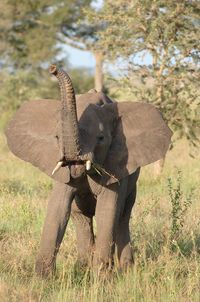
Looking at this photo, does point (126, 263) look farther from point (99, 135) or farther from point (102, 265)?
point (99, 135)

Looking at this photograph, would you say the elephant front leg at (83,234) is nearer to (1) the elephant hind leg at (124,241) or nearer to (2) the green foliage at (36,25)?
(1) the elephant hind leg at (124,241)

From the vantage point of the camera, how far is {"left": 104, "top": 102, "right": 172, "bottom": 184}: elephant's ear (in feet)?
17.7

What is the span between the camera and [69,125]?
4.59 meters

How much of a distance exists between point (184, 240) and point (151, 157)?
146 cm

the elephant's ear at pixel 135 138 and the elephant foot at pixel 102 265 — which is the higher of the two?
the elephant's ear at pixel 135 138

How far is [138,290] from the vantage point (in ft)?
16.0

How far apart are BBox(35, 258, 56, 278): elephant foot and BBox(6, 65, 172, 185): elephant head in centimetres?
60

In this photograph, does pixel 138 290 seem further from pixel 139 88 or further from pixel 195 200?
pixel 139 88

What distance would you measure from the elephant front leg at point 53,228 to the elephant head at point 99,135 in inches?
6.6

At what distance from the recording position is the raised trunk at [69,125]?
4.53m

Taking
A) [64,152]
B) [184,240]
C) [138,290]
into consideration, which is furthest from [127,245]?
[64,152]

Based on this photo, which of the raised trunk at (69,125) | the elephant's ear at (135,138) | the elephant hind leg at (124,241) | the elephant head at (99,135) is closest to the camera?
the raised trunk at (69,125)

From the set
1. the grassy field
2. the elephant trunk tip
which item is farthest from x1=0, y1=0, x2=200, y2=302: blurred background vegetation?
the elephant trunk tip

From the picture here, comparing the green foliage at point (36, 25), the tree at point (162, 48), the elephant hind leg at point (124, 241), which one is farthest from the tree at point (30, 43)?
the elephant hind leg at point (124, 241)
